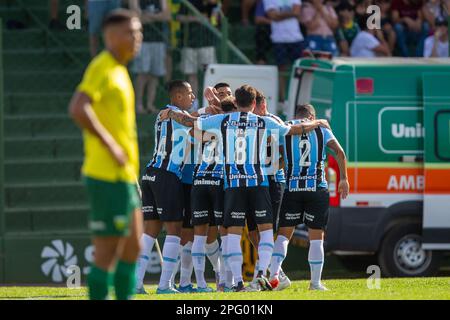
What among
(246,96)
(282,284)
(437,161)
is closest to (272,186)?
(282,284)

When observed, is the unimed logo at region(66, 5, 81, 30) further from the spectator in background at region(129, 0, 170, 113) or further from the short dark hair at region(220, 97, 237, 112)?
the short dark hair at region(220, 97, 237, 112)

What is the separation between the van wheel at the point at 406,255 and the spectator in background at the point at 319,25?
12.4 feet

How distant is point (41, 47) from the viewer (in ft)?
67.1

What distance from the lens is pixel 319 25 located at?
19703mm

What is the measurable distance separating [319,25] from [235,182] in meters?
7.27

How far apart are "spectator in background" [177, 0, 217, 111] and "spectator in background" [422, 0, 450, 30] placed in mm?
3840

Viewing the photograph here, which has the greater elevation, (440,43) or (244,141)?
(440,43)

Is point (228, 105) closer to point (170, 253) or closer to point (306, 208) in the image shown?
point (306, 208)

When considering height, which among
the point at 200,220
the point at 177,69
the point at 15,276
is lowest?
the point at 15,276

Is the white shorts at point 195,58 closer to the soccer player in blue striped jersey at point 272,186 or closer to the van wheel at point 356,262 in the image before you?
the van wheel at point 356,262
